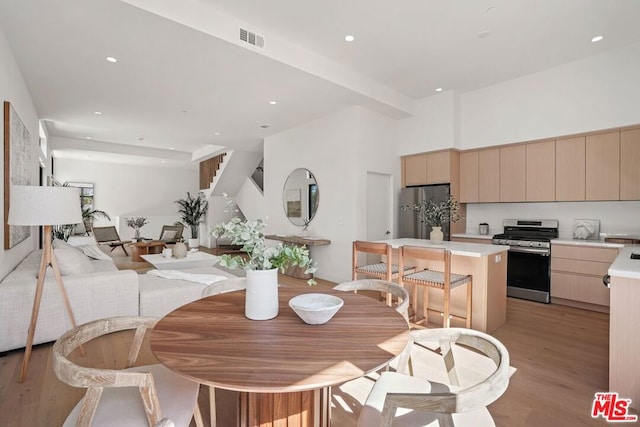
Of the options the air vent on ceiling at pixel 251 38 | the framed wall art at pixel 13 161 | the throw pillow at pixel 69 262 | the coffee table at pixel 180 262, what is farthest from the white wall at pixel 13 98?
the air vent on ceiling at pixel 251 38

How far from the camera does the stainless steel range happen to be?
13.3 feet

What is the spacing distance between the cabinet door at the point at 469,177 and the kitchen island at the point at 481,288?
1.96m

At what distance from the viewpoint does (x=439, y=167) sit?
513cm

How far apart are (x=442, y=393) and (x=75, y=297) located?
313cm

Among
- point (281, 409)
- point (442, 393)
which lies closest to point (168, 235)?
point (281, 409)

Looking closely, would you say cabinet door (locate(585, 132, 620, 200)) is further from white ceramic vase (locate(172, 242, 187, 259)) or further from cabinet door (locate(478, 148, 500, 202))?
white ceramic vase (locate(172, 242, 187, 259))

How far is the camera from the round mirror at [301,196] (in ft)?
18.5

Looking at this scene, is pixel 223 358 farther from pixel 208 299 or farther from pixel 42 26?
pixel 42 26

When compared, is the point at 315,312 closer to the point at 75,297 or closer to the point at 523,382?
the point at 523,382

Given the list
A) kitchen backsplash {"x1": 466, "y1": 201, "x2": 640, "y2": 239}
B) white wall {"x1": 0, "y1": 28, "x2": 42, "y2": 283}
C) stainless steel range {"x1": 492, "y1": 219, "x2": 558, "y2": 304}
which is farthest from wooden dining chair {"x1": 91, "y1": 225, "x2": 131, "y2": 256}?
stainless steel range {"x1": 492, "y1": 219, "x2": 558, "y2": 304}

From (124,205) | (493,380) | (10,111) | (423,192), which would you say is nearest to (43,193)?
(10,111)

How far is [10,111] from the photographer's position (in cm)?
300

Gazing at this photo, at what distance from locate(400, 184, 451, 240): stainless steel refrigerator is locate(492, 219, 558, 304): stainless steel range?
96 cm

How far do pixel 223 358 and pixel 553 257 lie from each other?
451cm
